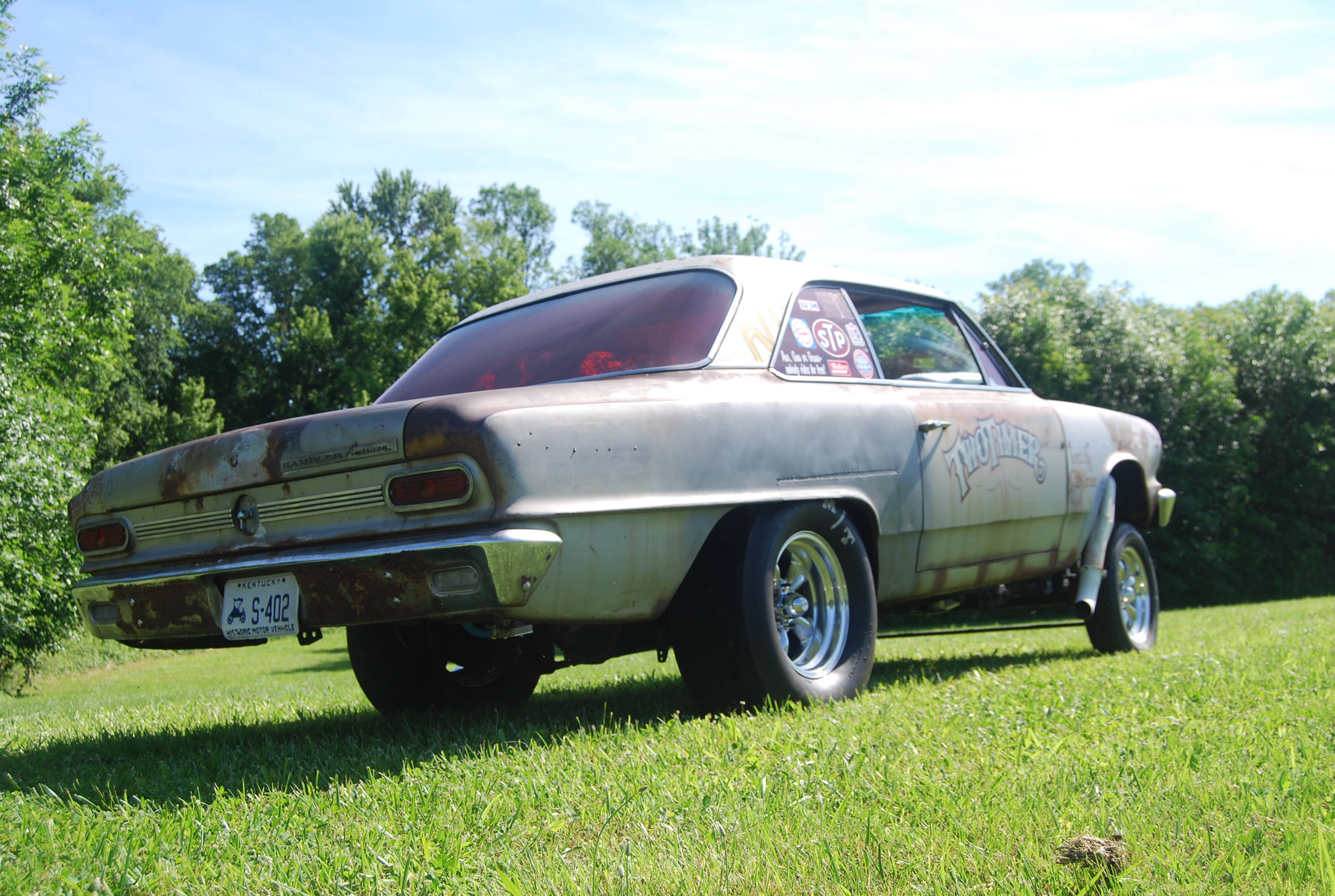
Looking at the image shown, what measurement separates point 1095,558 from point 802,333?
2491 mm

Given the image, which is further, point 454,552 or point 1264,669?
point 1264,669

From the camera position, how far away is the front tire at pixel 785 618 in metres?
3.51

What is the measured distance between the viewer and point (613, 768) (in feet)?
9.66

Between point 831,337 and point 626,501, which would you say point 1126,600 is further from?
point 626,501

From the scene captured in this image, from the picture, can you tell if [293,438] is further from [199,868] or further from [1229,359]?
[1229,359]

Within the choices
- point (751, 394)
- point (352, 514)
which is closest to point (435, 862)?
point (352, 514)

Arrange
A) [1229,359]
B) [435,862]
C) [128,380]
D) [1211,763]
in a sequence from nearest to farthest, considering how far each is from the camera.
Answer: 1. [435,862]
2. [1211,763]
3. [1229,359]
4. [128,380]

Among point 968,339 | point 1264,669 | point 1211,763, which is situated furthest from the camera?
point 968,339

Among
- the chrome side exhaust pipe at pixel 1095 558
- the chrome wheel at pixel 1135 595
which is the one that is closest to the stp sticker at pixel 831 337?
the chrome side exhaust pipe at pixel 1095 558

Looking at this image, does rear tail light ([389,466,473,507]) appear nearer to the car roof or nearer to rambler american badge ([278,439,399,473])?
rambler american badge ([278,439,399,473])

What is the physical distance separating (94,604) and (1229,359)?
30941mm

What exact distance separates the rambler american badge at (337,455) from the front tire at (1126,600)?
4221 mm

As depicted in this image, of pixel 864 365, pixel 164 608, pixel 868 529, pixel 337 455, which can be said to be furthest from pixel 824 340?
pixel 164 608

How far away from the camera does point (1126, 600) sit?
20.7ft
